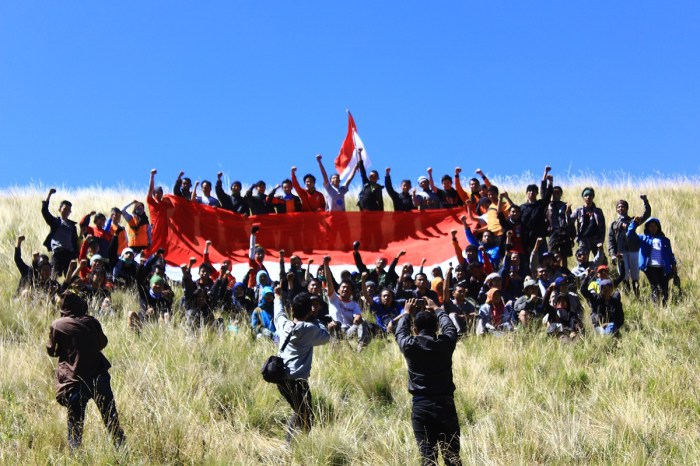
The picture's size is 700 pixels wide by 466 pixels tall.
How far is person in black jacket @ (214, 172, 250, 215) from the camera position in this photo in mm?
15367

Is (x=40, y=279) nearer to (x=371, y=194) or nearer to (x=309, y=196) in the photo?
(x=309, y=196)

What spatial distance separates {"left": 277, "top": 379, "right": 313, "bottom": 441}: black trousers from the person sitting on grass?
9.71 feet

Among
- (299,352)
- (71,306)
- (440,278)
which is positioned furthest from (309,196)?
(71,306)

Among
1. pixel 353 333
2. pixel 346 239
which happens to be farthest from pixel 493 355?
pixel 346 239

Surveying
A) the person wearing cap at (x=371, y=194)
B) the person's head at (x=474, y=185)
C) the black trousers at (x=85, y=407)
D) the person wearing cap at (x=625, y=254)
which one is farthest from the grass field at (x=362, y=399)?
the person wearing cap at (x=371, y=194)

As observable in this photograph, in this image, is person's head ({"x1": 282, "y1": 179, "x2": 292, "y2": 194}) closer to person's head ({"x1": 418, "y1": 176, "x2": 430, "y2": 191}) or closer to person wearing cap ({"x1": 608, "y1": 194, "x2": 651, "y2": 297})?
person's head ({"x1": 418, "y1": 176, "x2": 430, "y2": 191})

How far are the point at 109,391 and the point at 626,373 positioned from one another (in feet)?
17.7

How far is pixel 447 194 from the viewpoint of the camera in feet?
50.6

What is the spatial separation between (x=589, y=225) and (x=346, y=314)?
4.80 metres

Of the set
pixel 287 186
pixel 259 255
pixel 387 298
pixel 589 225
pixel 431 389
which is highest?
pixel 287 186

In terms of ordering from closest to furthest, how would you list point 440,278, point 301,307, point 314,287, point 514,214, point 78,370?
1. point 78,370
2. point 301,307
3. point 314,287
4. point 440,278
5. point 514,214

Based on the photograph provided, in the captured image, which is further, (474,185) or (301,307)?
(474,185)

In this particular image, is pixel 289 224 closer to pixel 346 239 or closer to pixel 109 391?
pixel 346 239

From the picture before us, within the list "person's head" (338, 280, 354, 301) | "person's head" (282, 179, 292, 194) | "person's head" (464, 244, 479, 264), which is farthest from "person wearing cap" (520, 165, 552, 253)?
"person's head" (282, 179, 292, 194)
